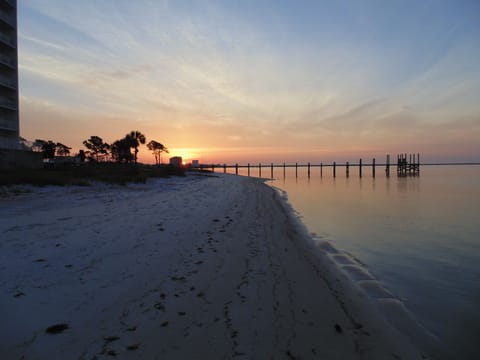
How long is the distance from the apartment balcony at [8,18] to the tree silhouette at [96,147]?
4059cm

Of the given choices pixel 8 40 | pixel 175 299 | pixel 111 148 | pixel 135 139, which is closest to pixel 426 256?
pixel 175 299

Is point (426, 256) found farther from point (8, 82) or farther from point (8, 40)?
point (8, 40)

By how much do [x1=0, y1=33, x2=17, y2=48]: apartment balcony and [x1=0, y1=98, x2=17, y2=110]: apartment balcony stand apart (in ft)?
22.3

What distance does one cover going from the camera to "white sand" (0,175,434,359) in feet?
10.1

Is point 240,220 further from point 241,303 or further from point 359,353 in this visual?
point 359,353

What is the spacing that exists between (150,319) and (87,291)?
135 centimetres

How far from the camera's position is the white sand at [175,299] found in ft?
10.1

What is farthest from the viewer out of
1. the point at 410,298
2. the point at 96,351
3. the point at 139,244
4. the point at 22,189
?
the point at 22,189

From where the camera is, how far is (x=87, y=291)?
420 cm

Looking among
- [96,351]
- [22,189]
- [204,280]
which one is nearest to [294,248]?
[204,280]

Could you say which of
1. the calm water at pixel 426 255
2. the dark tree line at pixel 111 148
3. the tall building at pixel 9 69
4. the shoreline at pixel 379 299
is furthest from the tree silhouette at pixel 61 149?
the shoreline at pixel 379 299

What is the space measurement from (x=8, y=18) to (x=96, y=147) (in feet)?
139

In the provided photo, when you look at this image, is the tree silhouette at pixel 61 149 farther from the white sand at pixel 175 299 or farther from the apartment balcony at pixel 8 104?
the white sand at pixel 175 299

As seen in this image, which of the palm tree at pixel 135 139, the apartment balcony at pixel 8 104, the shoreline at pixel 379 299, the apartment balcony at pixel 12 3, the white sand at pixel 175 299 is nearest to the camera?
the white sand at pixel 175 299
